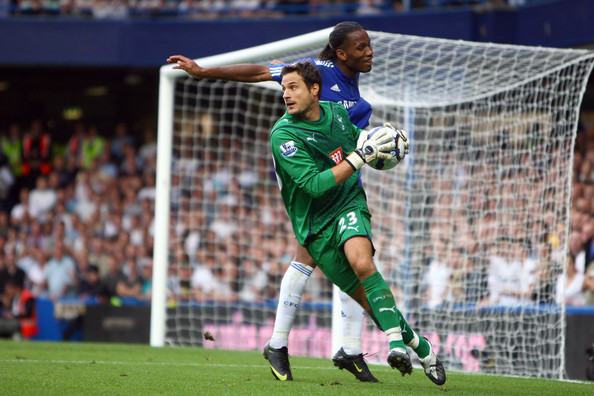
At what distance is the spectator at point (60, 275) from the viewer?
543 inches

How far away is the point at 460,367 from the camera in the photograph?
8.07 meters

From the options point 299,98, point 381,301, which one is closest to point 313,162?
point 299,98

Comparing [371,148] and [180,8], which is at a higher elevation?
[180,8]

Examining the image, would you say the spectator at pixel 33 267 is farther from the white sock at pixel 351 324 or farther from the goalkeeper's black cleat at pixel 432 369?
the goalkeeper's black cleat at pixel 432 369

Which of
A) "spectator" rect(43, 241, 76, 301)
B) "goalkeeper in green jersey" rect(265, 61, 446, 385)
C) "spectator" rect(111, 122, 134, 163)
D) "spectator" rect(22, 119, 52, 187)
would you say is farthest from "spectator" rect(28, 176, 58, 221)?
"goalkeeper in green jersey" rect(265, 61, 446, 385)

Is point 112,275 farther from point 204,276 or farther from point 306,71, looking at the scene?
point 306,71

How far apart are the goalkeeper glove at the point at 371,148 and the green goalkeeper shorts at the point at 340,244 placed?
13.2 inches

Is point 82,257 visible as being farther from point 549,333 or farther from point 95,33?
point 549,333

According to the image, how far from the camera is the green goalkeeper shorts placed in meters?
4.71

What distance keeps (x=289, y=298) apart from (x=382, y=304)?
94 cm

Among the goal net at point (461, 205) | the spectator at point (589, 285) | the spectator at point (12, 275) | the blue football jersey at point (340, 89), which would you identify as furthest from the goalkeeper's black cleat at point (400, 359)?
the spectator at point (12, 275)

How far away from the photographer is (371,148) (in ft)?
15.1

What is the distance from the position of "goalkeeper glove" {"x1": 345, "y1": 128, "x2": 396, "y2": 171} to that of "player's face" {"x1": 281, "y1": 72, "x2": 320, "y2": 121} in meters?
0.37

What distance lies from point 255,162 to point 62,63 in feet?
13.6
